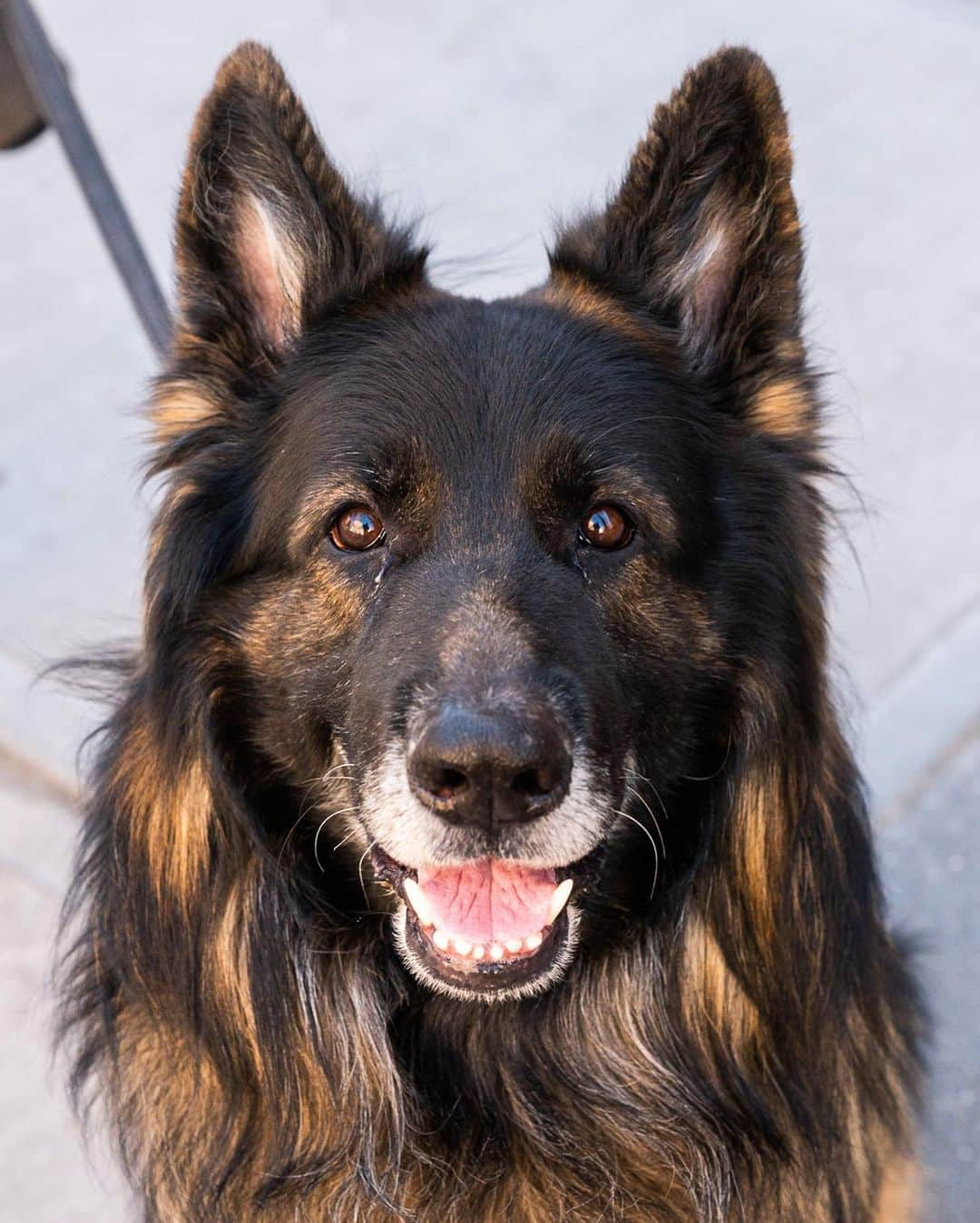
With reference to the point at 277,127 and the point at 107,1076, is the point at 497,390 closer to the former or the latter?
the point at 277,127

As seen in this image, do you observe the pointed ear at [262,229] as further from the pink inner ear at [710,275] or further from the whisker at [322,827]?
the whisker at [322,827]

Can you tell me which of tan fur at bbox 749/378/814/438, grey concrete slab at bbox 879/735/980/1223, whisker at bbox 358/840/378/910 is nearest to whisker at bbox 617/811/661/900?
whisker at bbox 358/840/378/910

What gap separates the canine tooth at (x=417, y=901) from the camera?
2461 millimetres

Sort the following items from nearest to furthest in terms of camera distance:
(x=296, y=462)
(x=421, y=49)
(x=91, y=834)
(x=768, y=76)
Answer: (x=768, y=76) → (x=296, y=462) → (x=91, y=834) → (x=421, y=49)

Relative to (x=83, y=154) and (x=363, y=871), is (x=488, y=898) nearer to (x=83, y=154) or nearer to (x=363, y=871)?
(x=363, y=871)

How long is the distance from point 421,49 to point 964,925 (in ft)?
16.3

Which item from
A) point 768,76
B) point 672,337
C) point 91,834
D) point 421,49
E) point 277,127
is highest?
point 421,49

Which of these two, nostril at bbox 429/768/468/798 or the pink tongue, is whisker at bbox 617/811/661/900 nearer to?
the pink tongue

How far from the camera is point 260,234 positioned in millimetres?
2629

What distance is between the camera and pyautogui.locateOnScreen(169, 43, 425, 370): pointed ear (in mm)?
2457

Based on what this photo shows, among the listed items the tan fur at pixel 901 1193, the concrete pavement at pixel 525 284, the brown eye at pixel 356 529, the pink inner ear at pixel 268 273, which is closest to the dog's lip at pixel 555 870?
the brown eye at pixel 356 529

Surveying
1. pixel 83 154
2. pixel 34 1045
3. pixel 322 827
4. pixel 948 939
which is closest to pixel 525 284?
pixel 83 154

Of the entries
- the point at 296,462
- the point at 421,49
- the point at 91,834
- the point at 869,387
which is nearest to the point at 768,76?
the point at 296,462

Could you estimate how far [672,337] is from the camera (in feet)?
8.91
